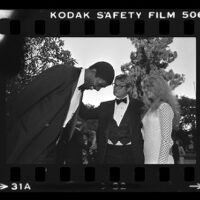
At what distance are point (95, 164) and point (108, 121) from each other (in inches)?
24.7

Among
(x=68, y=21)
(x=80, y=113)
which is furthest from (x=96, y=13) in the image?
(x=80, y=113)

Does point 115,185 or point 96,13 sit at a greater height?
point 96,13

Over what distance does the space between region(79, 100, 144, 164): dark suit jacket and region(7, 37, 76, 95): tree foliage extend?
0.74 metres

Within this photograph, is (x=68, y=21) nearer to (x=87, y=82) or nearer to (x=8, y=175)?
(x=87, y=82)

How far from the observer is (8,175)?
39.4 ft

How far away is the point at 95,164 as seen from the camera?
1195cm

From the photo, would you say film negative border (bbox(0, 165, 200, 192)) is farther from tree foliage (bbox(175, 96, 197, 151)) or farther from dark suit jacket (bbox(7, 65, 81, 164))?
tree foliage (bbox(175, 96, 197, 151))

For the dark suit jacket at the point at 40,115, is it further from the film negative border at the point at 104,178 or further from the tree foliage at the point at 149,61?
the tree foliage at the point at 149,61

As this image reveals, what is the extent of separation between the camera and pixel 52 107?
12.1 metres

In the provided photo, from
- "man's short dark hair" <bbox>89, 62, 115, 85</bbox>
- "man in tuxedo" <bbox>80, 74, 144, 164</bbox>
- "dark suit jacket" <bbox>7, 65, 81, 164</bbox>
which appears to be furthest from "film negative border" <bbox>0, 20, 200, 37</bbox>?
"man in tuxedo" <bbox>80, 74, 144, 164</bbox>

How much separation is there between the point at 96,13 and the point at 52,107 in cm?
146

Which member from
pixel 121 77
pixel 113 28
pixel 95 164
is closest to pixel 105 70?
pixel 121 77

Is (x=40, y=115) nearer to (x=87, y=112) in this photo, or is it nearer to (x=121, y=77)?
(x=87, y=112)

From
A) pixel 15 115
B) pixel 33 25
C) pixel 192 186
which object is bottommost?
pixel 192 186
